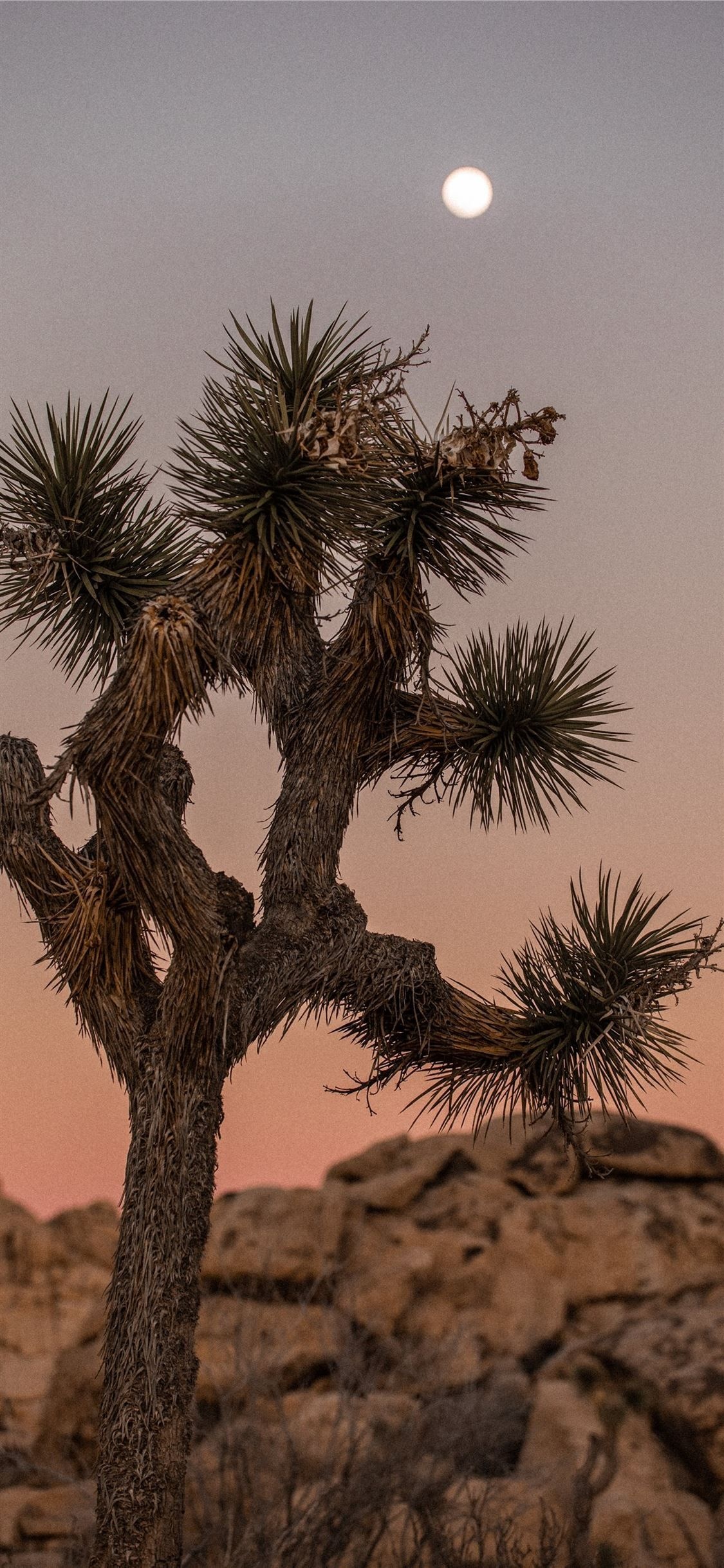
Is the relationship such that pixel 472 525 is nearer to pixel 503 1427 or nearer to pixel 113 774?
pixel 113 774

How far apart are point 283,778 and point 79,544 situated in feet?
4.89

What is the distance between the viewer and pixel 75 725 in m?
4.72

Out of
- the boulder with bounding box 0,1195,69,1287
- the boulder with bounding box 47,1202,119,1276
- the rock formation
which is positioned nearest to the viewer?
the rock formation

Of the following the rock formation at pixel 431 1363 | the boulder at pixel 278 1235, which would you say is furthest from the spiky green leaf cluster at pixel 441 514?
the boulder at pixel 278 1235

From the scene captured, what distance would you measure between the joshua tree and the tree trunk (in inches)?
0.4

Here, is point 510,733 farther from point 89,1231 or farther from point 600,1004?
point 89,1231

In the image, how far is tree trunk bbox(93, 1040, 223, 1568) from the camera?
186 inches

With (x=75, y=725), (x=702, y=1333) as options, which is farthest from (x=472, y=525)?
(x=702, y=1333)

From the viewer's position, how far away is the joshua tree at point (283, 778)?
186 inches

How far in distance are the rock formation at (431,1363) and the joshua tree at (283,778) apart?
2.55m

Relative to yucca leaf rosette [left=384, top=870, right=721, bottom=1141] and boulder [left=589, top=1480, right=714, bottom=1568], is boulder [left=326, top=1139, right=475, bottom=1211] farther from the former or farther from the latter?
yucca leaf rosette [left=384, top=870, right=721, bottom=1141]

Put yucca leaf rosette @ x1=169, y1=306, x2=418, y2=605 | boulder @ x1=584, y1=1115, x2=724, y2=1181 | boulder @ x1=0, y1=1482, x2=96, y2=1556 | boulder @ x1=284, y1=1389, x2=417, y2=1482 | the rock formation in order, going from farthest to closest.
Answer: boulder @ x1=584, y1=1115, x2=724, y2=1181 → boulder @ x1=0, y1=1482, x2=96, y2=1556 → boulder @ x1=284, y1=1389, x2=417, y2=1482 → the rock formation → yucca leaf rosette @ x1=169, y1=306, x2=418, y2=605

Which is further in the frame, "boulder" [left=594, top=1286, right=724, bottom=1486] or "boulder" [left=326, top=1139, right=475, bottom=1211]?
"boulder" [left=326, top=1139, right=475, bottom=1211]

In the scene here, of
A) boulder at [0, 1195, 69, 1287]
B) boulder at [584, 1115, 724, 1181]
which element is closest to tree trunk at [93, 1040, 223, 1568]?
Answer: boulder at [584, 1115, 724, 1181]
